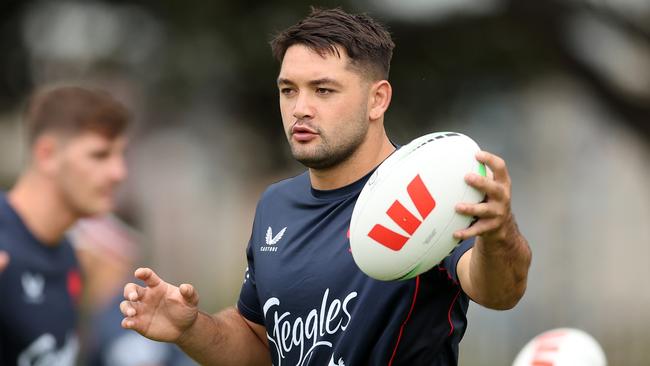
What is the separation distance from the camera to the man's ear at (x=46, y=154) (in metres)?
7.29

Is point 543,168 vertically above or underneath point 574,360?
underneath

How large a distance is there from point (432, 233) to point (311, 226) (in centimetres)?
102

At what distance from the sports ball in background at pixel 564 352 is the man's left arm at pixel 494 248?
1.61 metres

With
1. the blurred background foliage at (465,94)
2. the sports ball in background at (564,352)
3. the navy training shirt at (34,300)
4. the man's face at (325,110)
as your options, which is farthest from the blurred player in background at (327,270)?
the blurred background foliage at (465,94)

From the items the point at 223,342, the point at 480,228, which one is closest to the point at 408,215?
the point at 480,228

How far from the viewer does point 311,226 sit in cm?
487

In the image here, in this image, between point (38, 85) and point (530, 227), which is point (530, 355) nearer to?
point (38, 85)

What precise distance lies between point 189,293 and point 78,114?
2949 millimetres

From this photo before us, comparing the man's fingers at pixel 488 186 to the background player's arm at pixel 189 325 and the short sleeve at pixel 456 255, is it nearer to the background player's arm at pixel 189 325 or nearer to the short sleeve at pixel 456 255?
Answer: the short sleeve at pixel 456 255

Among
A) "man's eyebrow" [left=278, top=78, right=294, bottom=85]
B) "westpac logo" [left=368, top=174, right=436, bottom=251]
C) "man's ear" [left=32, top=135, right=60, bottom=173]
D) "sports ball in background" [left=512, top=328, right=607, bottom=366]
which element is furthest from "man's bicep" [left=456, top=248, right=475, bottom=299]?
"man's ear" [left=32, top=135, right=60, bottom=173]

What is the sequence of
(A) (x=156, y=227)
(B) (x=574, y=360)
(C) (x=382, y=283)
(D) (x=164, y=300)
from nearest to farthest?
(C) (x=382, y=283)
(D) (x=164, y=300)
(B) (x=574, y=360)
(A) (x=156, y=227)

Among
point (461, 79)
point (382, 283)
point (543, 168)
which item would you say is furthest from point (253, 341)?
point (543, 168)

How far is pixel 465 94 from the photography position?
55.1 ft

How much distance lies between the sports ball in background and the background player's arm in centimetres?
140
